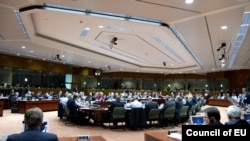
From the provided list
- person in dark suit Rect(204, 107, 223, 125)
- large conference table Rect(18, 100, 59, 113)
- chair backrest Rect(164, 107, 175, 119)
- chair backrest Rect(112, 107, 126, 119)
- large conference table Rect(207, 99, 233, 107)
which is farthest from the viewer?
large conference table Rect(207, 99, 233, 107)

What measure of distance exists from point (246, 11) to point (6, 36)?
9.03 metres

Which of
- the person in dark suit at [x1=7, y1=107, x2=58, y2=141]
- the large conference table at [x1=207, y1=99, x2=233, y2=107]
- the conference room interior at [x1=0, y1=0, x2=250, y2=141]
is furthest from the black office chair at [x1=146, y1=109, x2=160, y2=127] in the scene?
the large conference table at [x1=207, y1=99, x2=233, y2=107]

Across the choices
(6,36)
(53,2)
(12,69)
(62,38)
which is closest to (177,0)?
(53,2)

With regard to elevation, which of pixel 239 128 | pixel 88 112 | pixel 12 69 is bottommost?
pixel 88 112

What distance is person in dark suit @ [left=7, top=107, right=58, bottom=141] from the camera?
6.75 feet

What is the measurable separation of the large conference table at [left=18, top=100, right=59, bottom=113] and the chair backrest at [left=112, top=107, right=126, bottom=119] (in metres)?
6.48

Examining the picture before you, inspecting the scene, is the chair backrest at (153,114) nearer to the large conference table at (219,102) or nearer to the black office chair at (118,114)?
the black office chair at (118,114)

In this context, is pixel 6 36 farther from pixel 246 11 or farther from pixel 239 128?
pixel 239 128

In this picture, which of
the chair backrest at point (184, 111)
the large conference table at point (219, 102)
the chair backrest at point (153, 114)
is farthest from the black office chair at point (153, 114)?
the large conference table at point (219, 102)

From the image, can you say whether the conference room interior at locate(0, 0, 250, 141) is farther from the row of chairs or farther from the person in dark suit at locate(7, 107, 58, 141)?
the person in dark suit at locate(7, 107, 58, 141)

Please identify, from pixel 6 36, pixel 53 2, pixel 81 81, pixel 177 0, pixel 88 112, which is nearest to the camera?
pixel 177 0

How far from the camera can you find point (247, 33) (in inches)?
379

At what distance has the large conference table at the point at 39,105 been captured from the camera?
44.5ft

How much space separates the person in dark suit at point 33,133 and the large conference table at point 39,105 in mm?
12086
